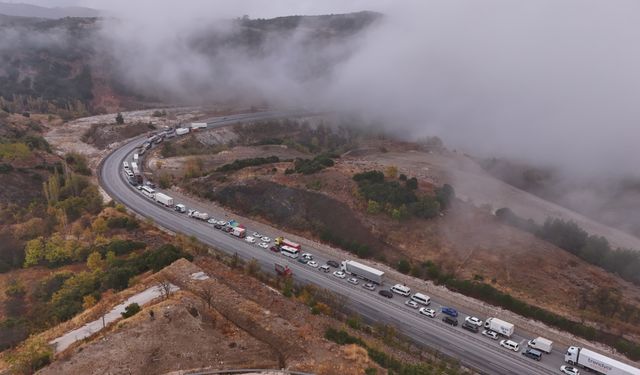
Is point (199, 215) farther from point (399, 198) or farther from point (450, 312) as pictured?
point (450, 312)

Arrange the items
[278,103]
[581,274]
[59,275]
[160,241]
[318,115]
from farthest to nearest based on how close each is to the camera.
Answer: [278,103] → [318,115] → [160,241] → [581,274] → [59,275]

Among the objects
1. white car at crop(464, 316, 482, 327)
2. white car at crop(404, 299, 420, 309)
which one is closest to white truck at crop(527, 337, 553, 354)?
white car at crop(464, 316, 482, 327)

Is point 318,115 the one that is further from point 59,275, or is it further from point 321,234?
point 59,275

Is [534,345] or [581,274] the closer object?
[534,345]

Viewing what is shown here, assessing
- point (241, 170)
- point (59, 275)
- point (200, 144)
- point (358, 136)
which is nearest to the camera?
point (59, 275)

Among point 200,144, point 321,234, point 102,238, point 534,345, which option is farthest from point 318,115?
point 534,345

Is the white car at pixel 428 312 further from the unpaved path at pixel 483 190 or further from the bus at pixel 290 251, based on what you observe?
the unpaved path at pixel 483 190

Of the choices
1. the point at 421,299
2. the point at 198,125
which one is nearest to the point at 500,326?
the point at 421,299
